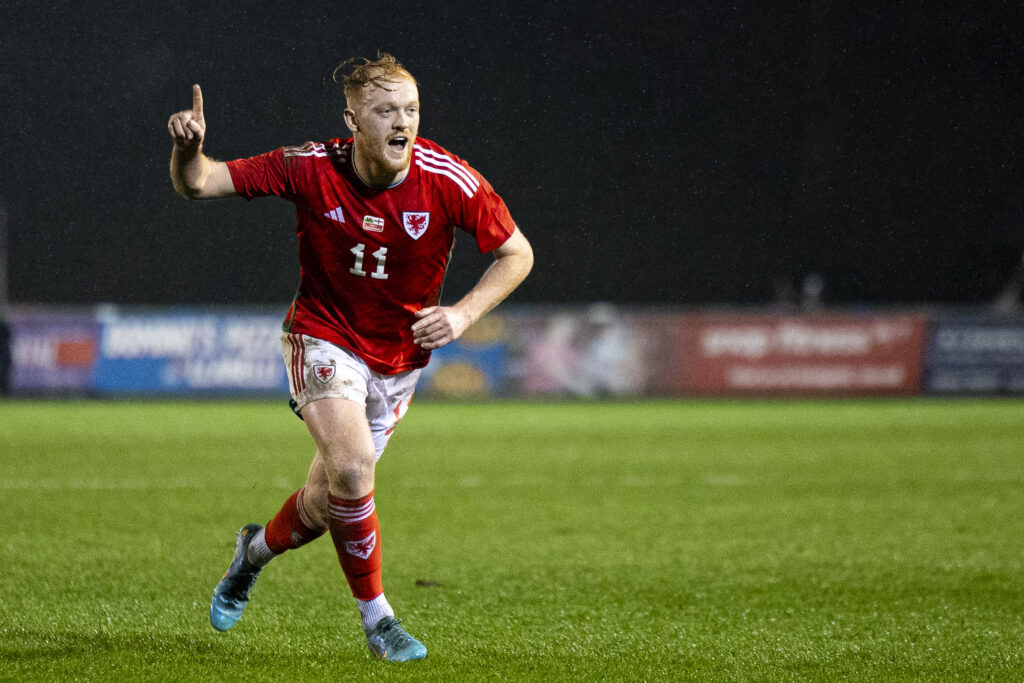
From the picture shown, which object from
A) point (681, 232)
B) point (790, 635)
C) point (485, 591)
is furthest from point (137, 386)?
point (681, 232)

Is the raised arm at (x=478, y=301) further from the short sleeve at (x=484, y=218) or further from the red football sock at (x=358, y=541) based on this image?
the red football sock at (x=358, y=541)

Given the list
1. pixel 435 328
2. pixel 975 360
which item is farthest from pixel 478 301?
pixel 975 360

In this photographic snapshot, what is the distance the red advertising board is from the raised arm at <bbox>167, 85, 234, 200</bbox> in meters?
17.2

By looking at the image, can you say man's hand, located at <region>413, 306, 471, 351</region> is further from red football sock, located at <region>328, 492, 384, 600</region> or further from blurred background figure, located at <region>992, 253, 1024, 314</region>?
blurred background figure, located at <region>992, 253, 1024, 314</region>

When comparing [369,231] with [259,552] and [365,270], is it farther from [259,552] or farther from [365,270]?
[259,552]

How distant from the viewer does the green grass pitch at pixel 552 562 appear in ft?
13.0

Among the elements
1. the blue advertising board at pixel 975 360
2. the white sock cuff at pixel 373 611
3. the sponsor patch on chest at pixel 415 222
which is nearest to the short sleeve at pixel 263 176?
the sponsor patch on chest at pixel 415 222

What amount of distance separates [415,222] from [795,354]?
697 inches

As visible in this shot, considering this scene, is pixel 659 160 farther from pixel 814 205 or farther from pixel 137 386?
pixel 137 386

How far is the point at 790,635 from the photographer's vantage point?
4.36 meters

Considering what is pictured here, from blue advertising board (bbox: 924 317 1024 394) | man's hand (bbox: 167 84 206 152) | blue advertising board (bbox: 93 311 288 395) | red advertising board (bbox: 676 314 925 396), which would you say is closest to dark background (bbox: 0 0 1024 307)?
blue advertising board (bbox: 93 311 288 395)

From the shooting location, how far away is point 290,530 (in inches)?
174

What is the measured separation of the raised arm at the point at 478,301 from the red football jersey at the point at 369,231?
0.08 meters

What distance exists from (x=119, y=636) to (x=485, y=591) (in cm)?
169
